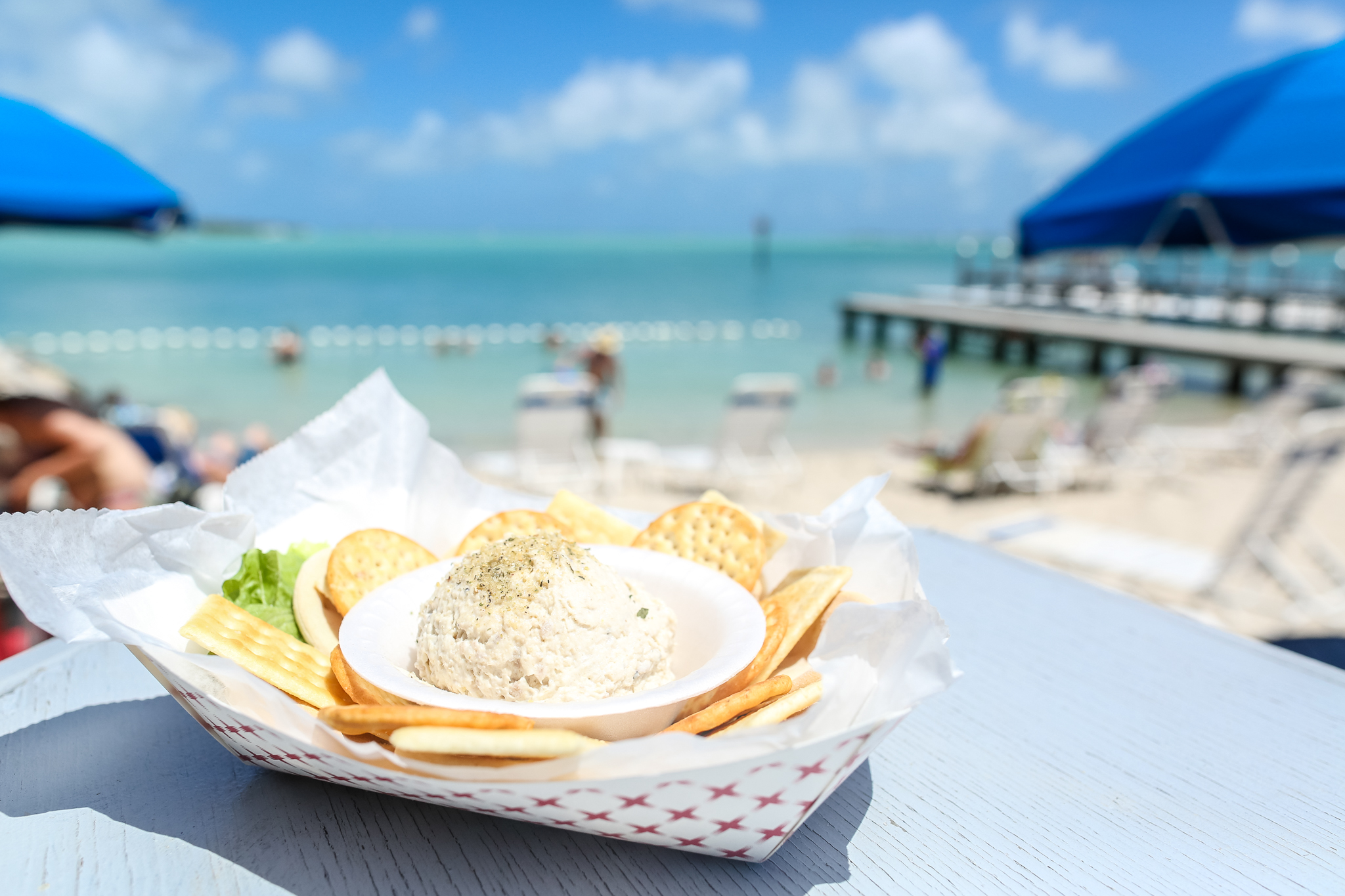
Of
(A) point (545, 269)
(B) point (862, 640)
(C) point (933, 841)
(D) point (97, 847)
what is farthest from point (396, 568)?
(A) point (545, 269)

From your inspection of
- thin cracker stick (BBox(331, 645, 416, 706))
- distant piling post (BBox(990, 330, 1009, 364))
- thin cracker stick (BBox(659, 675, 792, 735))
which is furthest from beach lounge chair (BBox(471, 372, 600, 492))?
distant piling post (BBox(990, 330, 1009, 364))

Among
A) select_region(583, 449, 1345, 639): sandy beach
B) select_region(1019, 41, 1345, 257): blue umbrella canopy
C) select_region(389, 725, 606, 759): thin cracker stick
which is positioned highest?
select_region(1019, 41, 1345, 257): blue umbrella canopy

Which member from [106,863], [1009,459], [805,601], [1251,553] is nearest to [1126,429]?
[1009,459]

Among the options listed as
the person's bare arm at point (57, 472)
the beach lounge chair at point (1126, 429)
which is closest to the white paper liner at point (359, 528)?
the person's bare arm at point (57, 472)

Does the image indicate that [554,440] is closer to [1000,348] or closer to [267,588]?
[267,588]

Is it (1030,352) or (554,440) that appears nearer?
(554,440)

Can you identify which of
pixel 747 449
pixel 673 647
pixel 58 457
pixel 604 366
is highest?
pixel 673 647

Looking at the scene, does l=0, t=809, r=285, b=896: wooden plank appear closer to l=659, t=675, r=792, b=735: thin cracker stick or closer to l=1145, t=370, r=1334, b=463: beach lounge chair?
l=659, t=675, r=792, b=735: thin cracker stick
